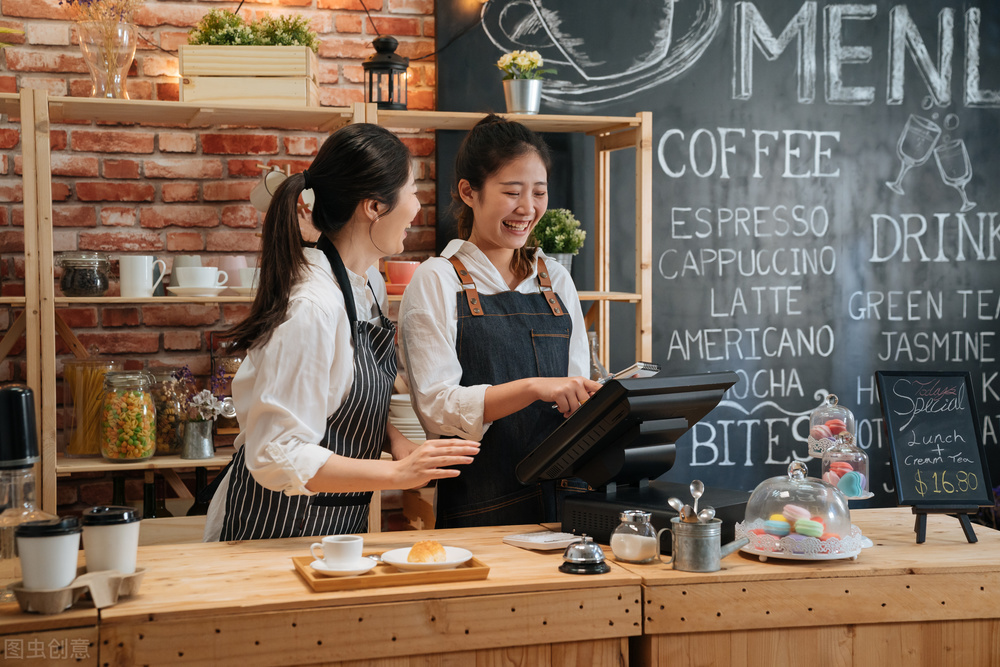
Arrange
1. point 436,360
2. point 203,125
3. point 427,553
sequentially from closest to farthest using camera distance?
point 427,553, point 436,360, point 203,125

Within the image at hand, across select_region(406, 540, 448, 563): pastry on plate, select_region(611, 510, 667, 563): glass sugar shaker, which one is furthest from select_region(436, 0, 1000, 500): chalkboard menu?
select_region(406, 540, 448, 563): pastry on plate

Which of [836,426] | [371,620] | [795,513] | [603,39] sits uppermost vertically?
[603,39]

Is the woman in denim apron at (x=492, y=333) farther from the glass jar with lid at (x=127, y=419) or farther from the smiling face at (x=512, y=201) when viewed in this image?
the glass jar with lid at (x=127, y=419)

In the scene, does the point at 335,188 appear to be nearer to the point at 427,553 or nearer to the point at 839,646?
the point at 427,553

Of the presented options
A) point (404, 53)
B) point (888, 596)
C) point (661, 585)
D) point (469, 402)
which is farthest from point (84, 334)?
A: point (888, 596)

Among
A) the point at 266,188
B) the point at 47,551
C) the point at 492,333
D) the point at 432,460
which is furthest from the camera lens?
the point at 266,188

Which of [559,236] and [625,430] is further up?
[559,236]

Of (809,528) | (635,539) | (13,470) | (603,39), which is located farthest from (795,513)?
(603,39)

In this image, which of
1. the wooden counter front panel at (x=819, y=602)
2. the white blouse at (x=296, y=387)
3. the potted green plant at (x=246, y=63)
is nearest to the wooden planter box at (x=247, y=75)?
the potted green plant at (x=246, y=63)

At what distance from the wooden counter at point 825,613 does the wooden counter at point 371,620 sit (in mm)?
73

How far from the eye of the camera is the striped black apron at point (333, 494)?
1837mm

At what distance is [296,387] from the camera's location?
5.31ft

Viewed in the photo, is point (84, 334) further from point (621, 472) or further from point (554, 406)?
point (621, 472)

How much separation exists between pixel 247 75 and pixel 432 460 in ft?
5.67
